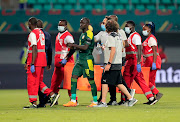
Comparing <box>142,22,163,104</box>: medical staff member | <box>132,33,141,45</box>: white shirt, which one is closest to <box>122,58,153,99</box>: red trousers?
<box>132,33,141,45</box>: white shirt

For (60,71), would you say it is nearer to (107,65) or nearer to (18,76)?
(107,65)

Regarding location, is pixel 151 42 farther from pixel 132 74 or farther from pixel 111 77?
pixel 111 77

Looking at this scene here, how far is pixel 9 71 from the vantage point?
56.8 ft

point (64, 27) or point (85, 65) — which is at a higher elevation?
point (64, 27)

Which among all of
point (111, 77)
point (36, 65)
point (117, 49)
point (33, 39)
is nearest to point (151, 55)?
point (117, 49)

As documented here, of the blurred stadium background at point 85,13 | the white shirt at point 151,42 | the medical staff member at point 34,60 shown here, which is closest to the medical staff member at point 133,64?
the white shirt at point 151,42

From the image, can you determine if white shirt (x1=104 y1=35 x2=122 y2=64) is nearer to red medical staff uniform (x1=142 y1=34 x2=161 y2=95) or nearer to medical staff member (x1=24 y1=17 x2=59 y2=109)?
medical staff member (x1=24 y1=17 x2=59 y2=109)

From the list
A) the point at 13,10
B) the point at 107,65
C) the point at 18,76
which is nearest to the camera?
the point at 107,65

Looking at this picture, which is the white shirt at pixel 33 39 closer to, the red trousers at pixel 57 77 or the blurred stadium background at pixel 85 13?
the red trousers at pixel 57 77

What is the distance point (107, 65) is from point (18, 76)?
8.55m

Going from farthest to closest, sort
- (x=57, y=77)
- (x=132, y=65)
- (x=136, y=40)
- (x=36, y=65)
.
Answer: (x=57, y=77), (x=132, y=65), (x=136, y=40), (x=36, y=65)

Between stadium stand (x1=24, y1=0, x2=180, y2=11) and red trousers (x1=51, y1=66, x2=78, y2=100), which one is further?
stadium stand (x1=24, y1=0, x2=180, y2=11)

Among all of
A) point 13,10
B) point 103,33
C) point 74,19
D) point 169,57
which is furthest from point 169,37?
point 103,33

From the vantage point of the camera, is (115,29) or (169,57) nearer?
(115,29)
